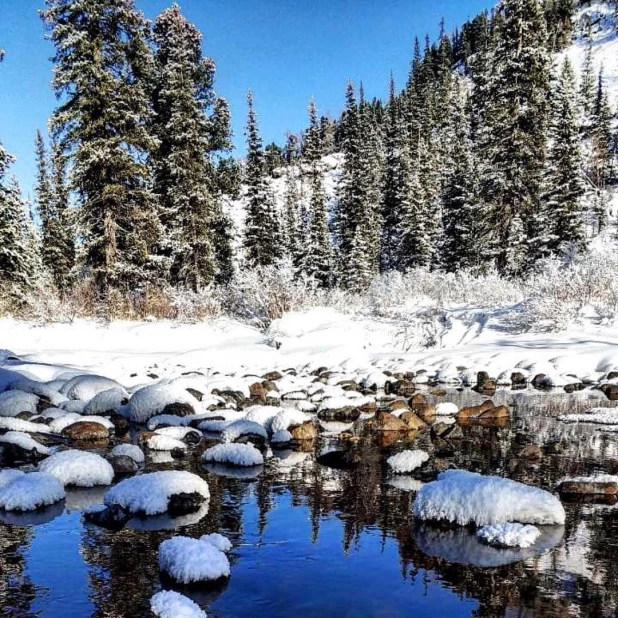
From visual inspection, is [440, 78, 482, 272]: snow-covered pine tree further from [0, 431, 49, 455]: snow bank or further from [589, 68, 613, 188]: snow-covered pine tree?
[0, 431, 49, 455]: snow bank

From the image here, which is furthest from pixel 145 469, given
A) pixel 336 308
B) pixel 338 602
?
pixel 336 308

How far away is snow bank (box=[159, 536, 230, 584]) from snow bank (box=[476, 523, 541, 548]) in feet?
5.83

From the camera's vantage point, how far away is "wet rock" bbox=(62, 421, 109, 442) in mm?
7699

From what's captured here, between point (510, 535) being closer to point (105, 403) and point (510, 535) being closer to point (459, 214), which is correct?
point (105, 403)

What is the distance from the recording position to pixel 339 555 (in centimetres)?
404

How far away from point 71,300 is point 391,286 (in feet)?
35.3

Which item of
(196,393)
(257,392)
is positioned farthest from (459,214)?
A: (196,393)

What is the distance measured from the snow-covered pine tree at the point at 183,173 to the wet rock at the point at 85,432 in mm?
13910

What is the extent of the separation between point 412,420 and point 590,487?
316 centimetres

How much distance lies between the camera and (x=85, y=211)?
19641mm

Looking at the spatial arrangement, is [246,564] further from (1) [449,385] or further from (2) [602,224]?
(2) [602,224]

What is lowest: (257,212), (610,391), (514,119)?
(610,391)

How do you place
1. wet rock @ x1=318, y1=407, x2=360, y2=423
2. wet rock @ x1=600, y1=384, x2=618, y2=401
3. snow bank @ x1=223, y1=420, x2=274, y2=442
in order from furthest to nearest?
wet rock @ x1=600, y1=384, x2=618, y2=401
wet rock @ x1=318, y1=407, x2=360, y2=423
snow bank @ x1=223, y1=420, x2=274, y2=442

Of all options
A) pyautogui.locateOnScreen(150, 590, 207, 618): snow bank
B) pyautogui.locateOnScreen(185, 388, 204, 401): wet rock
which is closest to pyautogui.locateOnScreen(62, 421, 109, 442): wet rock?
pyautogui.locateOnScreen(185, 388, 204, 401): wet rock
